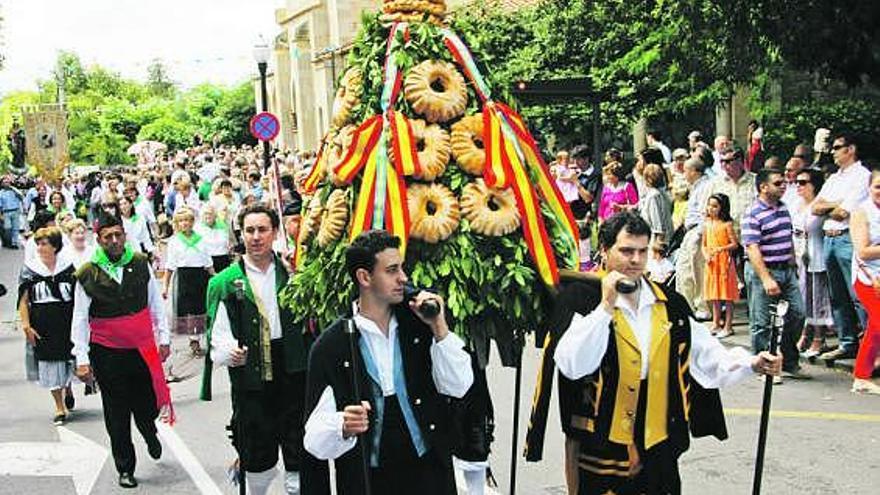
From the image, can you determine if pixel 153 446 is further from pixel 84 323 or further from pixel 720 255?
pixel 720 255

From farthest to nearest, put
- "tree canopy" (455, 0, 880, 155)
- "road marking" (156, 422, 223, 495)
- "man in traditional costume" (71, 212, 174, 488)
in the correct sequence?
"tree canopy" (455, 0, 880, 155)
"man in traditional costume" (71, 212, 174, 488)
"road marking" (156, 422, 223, 495)

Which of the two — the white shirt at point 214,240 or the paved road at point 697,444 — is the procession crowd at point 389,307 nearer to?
the white shirt at point 214,240

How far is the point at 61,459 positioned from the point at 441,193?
471 cm

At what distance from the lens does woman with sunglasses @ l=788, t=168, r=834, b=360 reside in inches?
438

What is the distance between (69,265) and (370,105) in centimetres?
502

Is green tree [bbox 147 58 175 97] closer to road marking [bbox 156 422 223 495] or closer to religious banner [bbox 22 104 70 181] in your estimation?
religious banner [bbox 22 104 70 181]

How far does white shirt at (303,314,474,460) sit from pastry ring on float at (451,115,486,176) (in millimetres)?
1641

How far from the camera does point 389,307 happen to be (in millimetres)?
4641

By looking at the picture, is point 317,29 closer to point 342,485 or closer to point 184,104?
point 184,104

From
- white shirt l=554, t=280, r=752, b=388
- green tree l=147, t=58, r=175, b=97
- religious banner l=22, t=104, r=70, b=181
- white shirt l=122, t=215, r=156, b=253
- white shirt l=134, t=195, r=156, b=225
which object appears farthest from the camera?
green tree l=147, t=58, r=175, b=97

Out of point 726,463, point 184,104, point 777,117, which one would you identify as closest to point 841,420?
point 726,463

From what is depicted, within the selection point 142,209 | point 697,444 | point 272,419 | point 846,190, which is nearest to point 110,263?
point 272,419

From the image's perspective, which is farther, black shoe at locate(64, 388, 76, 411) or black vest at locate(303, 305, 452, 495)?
Result: black shoe at locate(64, 388, 76, 411)

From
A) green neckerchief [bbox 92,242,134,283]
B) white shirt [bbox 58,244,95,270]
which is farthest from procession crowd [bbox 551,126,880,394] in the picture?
white shirt [bbox 58,244,95,270]
